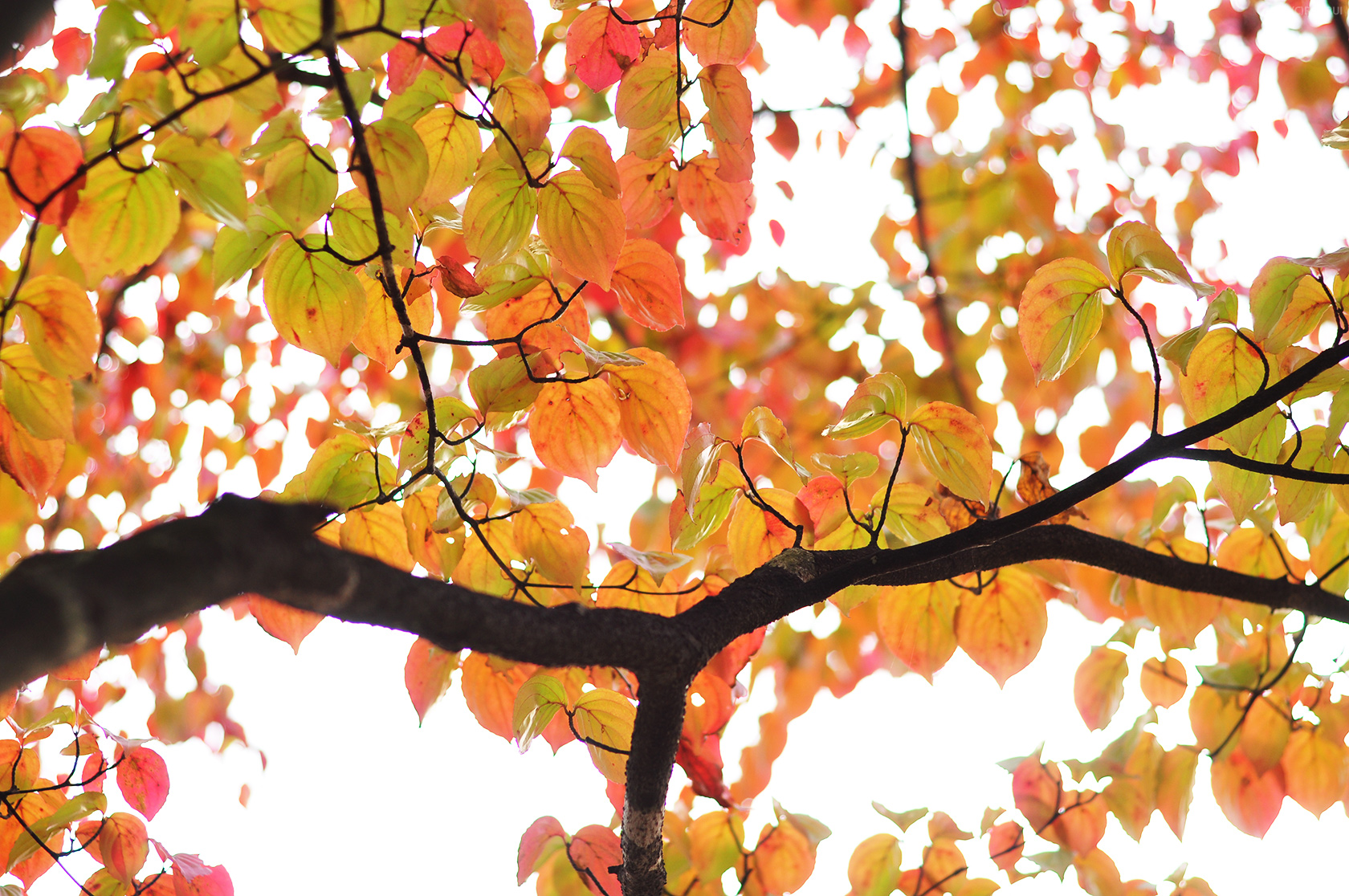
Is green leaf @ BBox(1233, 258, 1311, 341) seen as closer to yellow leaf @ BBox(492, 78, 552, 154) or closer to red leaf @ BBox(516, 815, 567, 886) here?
yellow leaf @ BBox(492, 78, 552, 154)

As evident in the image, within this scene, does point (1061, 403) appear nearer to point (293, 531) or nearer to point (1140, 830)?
point (1140, 830)

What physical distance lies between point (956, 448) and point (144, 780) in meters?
0.93

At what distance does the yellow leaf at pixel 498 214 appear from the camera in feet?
2.33

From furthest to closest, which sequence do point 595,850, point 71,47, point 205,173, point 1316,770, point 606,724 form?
1. point 71,47
2. point 1316,770
3. point 595,850
4. point 606,724
5. point 205,173

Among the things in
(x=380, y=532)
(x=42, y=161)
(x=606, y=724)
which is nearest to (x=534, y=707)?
(x=606, y=724)

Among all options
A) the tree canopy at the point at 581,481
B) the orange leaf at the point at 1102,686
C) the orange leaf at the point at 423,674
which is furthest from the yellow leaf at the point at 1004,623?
the orange leaf at the point at 423,674

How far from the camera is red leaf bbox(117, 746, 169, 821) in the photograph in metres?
0.91

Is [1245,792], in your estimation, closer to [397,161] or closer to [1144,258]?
[1144,258]

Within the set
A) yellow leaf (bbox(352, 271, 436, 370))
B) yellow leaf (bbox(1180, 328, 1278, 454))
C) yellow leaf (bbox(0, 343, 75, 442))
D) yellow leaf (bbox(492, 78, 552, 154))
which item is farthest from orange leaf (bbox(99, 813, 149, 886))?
yellow leaf (bbox(1180, 328, 1278, 454))

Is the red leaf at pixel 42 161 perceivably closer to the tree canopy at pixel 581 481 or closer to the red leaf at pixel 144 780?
the tree canopy at pixel 581 481

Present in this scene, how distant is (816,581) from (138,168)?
2.01 feet

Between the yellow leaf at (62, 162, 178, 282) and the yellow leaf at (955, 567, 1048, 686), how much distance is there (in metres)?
0.85

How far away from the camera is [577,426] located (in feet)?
2.51

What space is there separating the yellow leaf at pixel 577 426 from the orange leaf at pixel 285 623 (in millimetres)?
270
